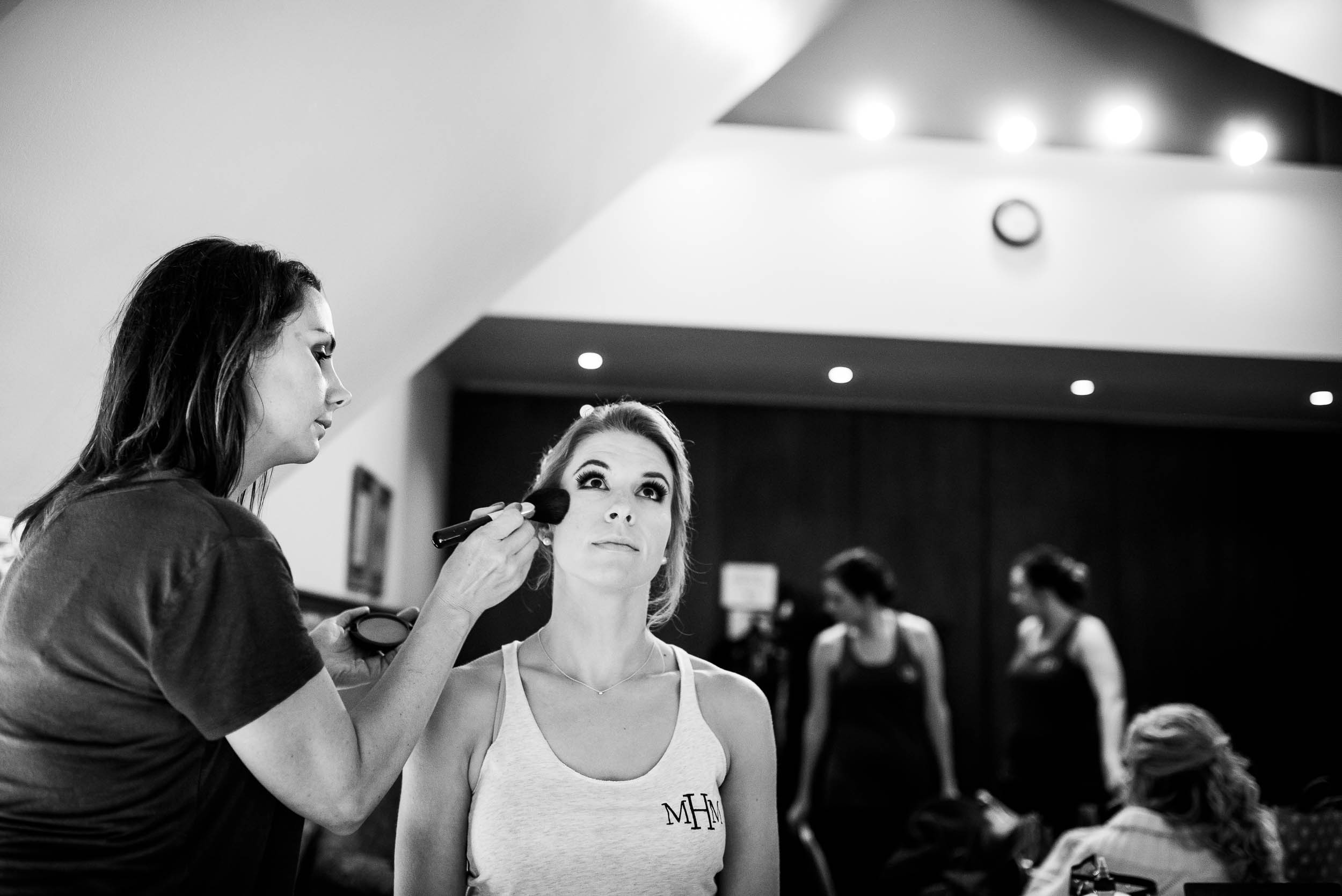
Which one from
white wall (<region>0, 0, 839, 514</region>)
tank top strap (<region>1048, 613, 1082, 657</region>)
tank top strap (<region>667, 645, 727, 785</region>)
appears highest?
white wall (<region>0, 0, 839, 514</region>)

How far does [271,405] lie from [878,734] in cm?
309

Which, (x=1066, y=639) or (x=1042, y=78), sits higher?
(x=1042, y=78)

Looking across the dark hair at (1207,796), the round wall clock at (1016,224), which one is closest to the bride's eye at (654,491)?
the dark hair at (1207,796)

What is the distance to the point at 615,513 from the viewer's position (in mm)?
1630

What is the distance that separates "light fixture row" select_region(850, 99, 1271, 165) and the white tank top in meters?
3.27

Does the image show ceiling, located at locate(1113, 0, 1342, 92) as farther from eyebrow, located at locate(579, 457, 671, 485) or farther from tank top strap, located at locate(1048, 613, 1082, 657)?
eyebrow, located at locate(579, 457, 671, 485)

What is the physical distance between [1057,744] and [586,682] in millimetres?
2688

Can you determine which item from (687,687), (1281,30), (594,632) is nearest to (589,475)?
(594,632)

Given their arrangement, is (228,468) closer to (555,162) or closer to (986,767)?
(555,162)

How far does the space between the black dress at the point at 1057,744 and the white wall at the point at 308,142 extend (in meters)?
2.28

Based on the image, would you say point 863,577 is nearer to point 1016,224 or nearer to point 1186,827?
point 1016,224

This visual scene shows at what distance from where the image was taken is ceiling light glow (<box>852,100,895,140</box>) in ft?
13.8

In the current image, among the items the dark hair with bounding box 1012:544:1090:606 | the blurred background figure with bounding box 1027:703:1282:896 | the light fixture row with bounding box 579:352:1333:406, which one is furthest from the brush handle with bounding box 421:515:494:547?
the light fixture row with bounding box 579:352:1333:406

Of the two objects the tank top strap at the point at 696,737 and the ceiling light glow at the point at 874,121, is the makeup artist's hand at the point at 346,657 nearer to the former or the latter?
the tank top strap at the point at 696,737
